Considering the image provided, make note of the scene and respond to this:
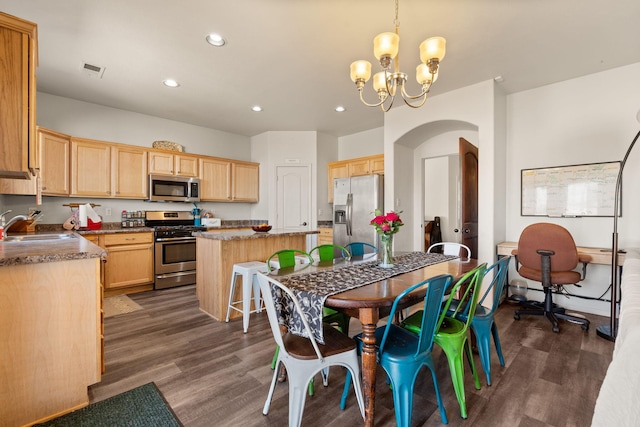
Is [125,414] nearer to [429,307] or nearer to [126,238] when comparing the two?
[429,307]

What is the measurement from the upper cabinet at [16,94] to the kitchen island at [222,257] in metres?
1.62

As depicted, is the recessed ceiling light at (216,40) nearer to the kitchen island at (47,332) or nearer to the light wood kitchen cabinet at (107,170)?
the kitchen island at (47,332)

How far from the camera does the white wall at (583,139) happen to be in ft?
10.2

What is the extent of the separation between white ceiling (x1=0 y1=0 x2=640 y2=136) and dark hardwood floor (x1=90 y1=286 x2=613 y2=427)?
270 cm

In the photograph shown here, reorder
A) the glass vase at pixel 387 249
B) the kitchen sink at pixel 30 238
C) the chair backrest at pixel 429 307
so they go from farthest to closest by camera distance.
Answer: the kitchen sink at pixel 30 238 → the glass vase at pixel 387 249 → the chair backrest at pixel 429 307

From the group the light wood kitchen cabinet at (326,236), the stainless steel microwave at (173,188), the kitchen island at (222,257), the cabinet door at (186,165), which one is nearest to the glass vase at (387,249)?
the kitchen island at (222,257)

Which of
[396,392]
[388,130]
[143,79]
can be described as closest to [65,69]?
[143,79]

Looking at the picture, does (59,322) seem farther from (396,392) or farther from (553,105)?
(553,105)

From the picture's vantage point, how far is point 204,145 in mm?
5492

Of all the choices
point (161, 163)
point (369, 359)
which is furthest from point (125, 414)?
point (161, 163)

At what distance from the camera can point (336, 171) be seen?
18.6ft

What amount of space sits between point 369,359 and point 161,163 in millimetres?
4556

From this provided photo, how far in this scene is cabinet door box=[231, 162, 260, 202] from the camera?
5.57 metres

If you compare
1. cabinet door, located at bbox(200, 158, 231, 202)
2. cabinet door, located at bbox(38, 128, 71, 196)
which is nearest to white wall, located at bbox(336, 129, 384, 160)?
cabinet door, located at bbox(200, 158, 231, 202)
